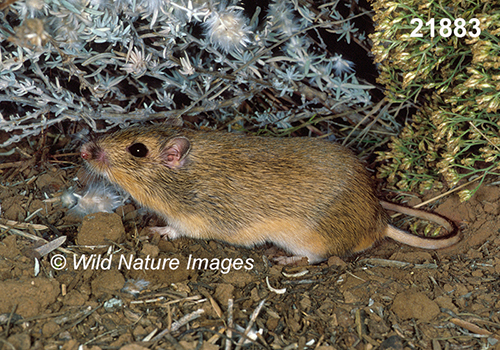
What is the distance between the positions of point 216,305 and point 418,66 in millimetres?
2330

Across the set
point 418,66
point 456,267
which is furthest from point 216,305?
point 418,66

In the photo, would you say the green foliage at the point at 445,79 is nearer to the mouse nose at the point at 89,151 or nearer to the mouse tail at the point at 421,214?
the mouse tail at the point at 421,214

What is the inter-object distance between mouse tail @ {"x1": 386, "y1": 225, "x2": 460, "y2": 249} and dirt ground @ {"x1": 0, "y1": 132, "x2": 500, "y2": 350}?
0.07 m

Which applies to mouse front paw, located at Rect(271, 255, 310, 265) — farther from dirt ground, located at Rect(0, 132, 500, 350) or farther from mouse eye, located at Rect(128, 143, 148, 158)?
mouse eye, located at Rect(128, 143, 148, 158)

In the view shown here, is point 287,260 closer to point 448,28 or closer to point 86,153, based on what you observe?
point 86,153

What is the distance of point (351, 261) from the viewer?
4.17m

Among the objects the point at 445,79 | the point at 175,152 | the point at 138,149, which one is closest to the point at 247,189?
the point at 175,152

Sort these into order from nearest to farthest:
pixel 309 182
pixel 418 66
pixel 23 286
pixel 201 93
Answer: pixel 23 286, pixel 418 66, pixel 309 182, pixel 201 93

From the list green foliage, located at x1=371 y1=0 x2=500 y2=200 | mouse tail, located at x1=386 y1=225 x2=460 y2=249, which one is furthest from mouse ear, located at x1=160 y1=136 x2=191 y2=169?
mouse tail, located at x1=386 y1=225 x2=460 y2=249

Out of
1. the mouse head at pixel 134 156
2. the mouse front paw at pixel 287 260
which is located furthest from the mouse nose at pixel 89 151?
the mouse front paw at pixel 287 260

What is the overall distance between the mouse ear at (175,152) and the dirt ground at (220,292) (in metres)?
0.64

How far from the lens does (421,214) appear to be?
14.6 feet

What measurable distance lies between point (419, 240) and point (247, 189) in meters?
1.54

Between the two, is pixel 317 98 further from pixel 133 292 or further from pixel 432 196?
pixel 133 292
